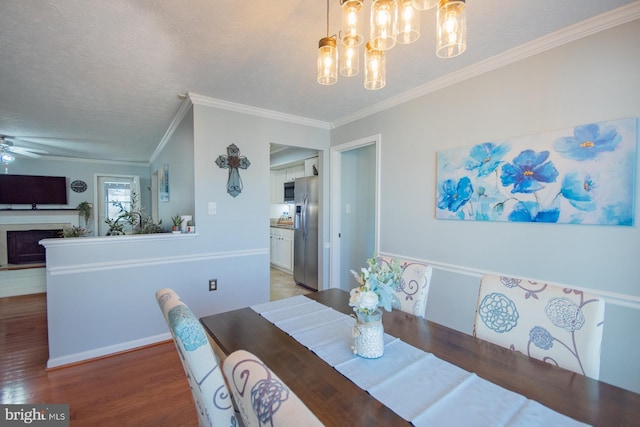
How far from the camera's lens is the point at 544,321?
1190mm

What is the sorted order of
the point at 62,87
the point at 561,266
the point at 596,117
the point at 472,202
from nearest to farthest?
the point at 596,117
the point at 561,266
the point at 472,202
the point at 62,87

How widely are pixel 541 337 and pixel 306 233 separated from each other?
333cm

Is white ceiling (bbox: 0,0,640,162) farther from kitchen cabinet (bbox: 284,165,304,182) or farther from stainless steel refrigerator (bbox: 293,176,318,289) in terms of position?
kitchen cabinet (bbox: 284,165,304,182)

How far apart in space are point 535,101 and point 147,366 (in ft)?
11.8

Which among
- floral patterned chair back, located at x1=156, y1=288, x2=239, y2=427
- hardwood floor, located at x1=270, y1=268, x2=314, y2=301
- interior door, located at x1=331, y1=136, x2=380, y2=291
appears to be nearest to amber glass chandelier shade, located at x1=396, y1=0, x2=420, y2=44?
floral patterned chair back, located at x1=156, y1=288, x2=239, y2=427

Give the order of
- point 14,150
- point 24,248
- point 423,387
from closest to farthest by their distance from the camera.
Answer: point 423,387 → point 14,150 → point 24,248

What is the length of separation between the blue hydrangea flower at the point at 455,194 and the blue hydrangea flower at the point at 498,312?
1.13 meters

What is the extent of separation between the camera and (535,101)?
1.94 meters

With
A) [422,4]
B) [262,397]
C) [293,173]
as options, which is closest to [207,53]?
[422,4]

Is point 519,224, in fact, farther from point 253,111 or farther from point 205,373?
point 253,111

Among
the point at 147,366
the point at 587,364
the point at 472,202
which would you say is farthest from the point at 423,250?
the point at 147,366

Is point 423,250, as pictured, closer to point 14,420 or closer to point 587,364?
point 587,364

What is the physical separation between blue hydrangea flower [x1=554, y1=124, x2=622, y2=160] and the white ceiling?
2.03 ft

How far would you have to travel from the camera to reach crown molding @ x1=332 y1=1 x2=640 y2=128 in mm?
1589
